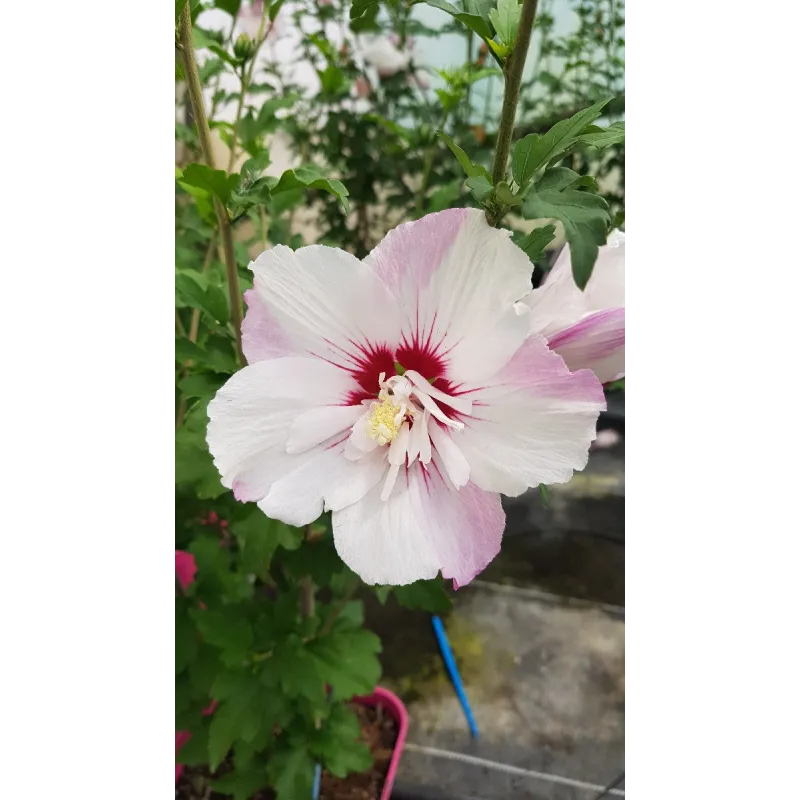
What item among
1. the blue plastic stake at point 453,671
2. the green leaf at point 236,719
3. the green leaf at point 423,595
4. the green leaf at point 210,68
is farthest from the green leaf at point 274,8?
the blue plastic stake at point 453,671

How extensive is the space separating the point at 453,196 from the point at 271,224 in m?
0.20

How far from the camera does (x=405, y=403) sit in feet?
0.91

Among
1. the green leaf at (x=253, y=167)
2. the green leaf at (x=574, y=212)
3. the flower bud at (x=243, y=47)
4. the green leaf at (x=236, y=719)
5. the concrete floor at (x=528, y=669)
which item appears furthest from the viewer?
the concrete floor at (x=528, y=669)

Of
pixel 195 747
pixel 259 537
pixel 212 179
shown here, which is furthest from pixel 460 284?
pixel 195 747

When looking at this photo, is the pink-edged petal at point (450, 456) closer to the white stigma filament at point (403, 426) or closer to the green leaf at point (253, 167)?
the white stigma filament at point (403, 426)

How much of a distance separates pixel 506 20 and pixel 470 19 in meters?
0.02

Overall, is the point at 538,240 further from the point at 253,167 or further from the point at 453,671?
the point at 453,671

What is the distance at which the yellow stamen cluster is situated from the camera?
0.28 meters

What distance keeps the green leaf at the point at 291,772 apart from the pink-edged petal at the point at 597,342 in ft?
1.72

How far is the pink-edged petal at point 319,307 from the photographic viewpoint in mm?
268

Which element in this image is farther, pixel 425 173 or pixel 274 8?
pixel 425 173

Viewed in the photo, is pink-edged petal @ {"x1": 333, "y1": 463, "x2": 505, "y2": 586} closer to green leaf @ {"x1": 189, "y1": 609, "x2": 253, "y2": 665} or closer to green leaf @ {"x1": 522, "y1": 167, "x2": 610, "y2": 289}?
green leaf @ {"x1": 522, "y1": 167, "x2": 610, "y2": 289}

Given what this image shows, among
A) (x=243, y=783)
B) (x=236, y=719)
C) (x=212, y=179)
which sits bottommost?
(x=243, y=783)

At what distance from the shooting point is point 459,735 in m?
0.89
